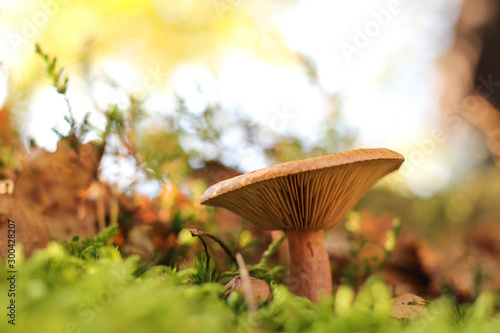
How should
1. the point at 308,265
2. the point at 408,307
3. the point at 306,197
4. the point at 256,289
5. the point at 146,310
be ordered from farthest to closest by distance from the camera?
the point at 308,265, the point at 306,197, the point at 408,307, the point at 256,289, the point at 146,310

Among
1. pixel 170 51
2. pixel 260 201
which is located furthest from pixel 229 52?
pixel 260 201

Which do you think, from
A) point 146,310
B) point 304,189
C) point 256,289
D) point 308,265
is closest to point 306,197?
point 304,189

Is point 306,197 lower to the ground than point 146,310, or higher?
higher

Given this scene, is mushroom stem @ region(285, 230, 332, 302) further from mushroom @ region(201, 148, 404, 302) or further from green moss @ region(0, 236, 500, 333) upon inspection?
green moss @ region(0, 236, 500, 333)

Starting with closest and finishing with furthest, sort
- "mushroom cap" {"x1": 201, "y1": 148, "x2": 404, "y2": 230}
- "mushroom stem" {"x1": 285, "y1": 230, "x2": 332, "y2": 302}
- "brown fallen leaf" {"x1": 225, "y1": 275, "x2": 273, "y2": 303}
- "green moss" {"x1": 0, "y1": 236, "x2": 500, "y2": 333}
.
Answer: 1. "green moss" {"x1": 0, "y1": 236, "x2": 500, "y2": 333}
2. "brown fallen leaf" {"x1": 225, "y1": 275, "x2": 273, "y2": 303}
3. "mushroom cap" {"x1": 201, "y1": 148, "x2": 404, "y2": 230}
4. "mushroom stem" {"x1": 285, "y1": 230, "x2": 332, "y2": 302}

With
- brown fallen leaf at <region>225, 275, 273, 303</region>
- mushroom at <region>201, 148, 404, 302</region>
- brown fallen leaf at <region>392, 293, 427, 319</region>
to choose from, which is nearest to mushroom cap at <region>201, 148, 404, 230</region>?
mushroom at <region>201, 148, 404, 302</region>

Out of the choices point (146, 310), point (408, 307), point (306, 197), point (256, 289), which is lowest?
point (408, 307)

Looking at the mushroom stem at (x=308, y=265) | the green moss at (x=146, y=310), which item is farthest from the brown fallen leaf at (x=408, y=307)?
the mushroom stem at (x=308, y=265)

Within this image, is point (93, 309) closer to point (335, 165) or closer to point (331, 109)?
point (335, 165)

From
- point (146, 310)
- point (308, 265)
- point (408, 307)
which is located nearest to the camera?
point (146, 310)

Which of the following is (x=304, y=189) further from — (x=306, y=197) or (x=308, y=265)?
(x=308, y=265)
